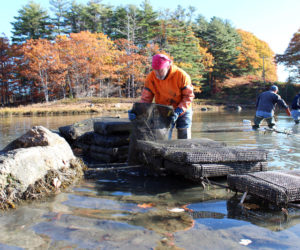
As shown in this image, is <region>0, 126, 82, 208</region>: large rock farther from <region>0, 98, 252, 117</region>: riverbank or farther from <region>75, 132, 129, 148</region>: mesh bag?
<region>0, 98, 252, 117</region>: riverbank

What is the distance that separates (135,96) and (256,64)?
24.0m

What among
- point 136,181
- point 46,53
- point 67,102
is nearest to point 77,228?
→ point 136,181

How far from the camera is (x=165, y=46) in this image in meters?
46.6

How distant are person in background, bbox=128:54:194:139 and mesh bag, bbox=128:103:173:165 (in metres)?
0.12

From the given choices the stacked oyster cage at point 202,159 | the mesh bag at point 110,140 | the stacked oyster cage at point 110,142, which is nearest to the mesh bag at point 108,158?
the stacked oyster cage at point 110,142

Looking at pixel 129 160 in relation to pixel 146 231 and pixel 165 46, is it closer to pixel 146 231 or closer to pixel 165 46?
pixel 146 231

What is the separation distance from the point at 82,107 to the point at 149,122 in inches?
1287

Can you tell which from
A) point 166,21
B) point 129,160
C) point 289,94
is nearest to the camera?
point 129,160

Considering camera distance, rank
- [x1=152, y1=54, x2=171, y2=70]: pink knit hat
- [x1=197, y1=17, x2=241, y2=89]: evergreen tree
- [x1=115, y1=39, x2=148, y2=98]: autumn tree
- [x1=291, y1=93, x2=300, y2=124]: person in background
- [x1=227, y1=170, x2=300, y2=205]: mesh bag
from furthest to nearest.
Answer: [x1=197, y1=17, x2=241, y2=89]: evergreen tree < [x1=115, y1=39, x2=148, y2=98]: autumn tree < [x1=291, y1=93, x2=300, y2=124]: person in background < [x1=152, y1=54, x2=171, y2=70]: pink knit hat < [x1=227, y1=170, x2=300, y2=205]: mesh bag

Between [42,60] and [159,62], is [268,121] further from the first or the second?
[42,60]

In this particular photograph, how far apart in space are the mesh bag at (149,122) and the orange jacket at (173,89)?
0.35 metres

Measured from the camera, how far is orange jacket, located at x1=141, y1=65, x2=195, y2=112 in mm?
5215

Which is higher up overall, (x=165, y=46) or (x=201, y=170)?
(x=165, y=46)

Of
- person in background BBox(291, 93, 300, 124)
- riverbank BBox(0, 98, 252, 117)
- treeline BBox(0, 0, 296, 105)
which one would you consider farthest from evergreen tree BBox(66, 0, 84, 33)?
person in background BBox(291, 93, 300, 124)
